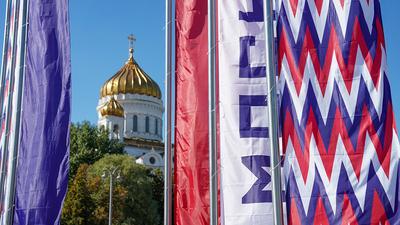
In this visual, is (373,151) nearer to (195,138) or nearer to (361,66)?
(361,66)

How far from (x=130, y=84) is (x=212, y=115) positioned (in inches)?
2447

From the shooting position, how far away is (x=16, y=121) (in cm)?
1554

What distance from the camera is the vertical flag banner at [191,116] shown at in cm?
1380

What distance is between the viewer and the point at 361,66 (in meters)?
12.5

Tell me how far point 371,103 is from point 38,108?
765cm

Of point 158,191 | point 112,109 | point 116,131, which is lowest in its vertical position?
point 158,191

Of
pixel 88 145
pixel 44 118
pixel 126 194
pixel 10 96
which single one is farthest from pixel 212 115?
pixel 88 145

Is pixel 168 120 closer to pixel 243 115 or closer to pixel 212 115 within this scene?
pixel 212 115

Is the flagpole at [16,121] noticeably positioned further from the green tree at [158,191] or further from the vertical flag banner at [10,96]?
the green tree at [158,191]

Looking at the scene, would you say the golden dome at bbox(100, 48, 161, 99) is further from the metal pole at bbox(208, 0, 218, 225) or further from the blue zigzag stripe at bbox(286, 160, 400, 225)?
the blue zigzag stripe at bbox(286, 160, 400, 225)

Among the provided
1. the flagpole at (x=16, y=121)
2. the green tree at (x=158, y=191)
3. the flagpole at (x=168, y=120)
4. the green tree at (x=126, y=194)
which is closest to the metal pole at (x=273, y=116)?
the flagpole at (x=168, y=120)

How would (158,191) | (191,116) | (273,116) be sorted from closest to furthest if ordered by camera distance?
(273,116), (191,116), (158,191)

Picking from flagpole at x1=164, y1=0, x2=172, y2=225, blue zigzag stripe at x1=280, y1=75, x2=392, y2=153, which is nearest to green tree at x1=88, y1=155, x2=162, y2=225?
flagpole at x1=164, y1=0, x2=172, y2=225

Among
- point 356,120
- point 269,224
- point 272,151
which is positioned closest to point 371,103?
point 356,120
